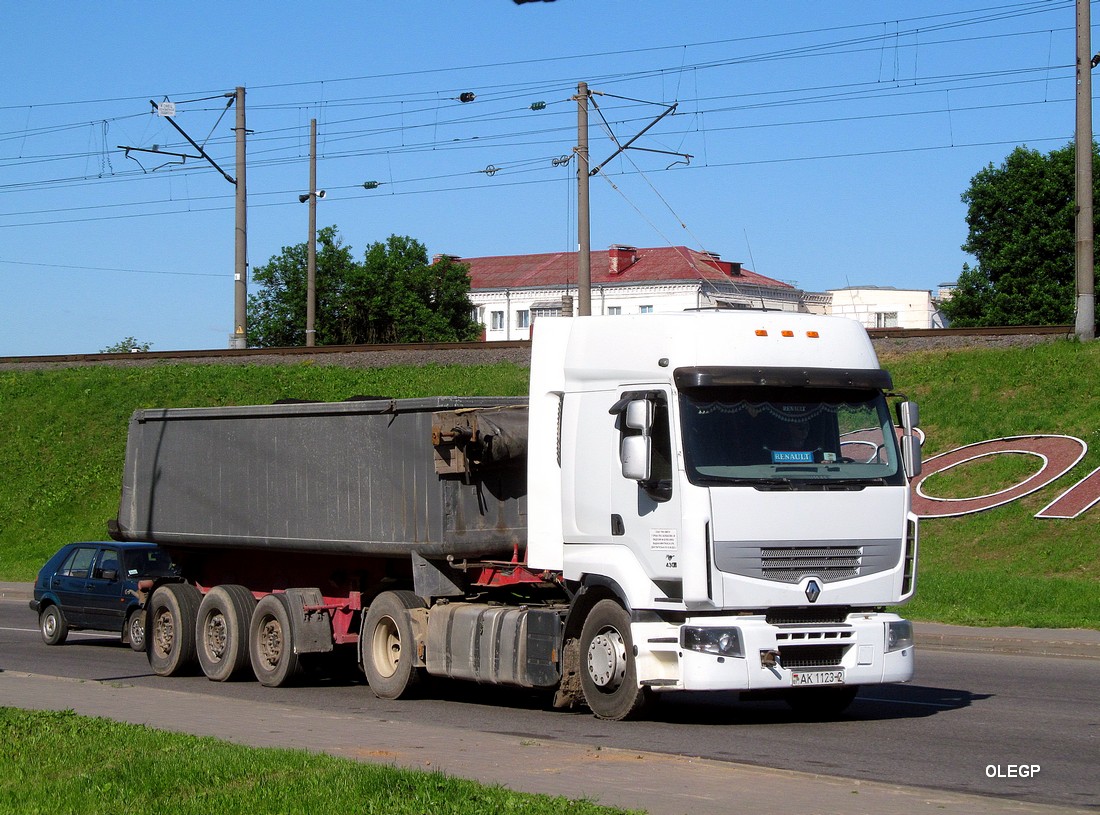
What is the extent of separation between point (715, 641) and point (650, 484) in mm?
1301

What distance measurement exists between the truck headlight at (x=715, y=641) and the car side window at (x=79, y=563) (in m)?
12.4

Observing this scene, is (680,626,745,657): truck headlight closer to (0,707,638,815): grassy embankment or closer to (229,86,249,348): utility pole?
(0,707,638,815): grassy embankment

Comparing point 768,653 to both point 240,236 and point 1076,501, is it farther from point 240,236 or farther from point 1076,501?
point 240,236

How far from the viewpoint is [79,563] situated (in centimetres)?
2056

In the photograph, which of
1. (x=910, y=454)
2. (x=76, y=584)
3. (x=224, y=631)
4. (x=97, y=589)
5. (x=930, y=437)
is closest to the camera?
(x=910, y=454)

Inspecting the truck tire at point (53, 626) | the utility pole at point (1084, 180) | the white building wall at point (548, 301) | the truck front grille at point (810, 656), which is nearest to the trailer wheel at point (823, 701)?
the truck front grille at point (810, 656)

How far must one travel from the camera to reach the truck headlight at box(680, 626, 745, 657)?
10.6 metres

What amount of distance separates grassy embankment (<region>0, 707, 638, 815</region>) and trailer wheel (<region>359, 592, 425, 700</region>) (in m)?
3.81

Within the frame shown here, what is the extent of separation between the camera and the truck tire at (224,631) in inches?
606

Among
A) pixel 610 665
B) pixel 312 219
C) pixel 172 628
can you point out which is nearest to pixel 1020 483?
pixel 172 628

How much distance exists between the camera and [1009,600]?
20.4 meters

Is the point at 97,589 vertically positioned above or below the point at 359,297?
below

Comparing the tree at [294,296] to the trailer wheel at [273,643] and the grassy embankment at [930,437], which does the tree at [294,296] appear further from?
the trailer wheel at [273,643]

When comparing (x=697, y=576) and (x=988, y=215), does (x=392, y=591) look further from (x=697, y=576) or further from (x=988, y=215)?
(x=988, y=215)
